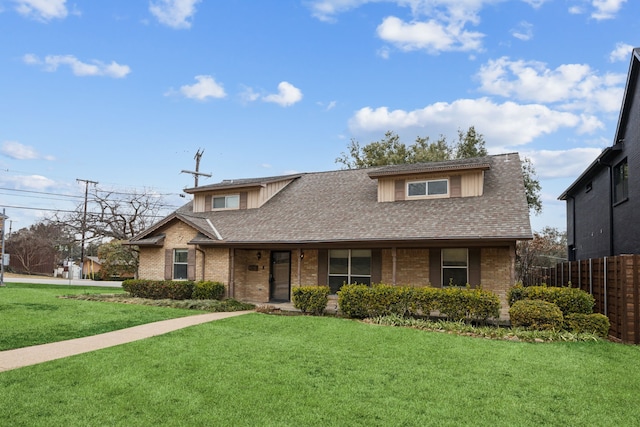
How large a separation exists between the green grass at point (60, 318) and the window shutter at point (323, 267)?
4756 mm

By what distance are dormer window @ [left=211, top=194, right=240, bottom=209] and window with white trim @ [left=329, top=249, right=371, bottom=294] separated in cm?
632

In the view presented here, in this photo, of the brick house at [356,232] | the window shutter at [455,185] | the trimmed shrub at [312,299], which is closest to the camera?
the trimmed shrub at [312,299]

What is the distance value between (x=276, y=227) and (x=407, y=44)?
8392 mm

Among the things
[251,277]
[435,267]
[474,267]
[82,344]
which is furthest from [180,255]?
[474,267]

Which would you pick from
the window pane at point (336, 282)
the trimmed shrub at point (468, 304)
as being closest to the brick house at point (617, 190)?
the trimmed shrub at point (468, 304)

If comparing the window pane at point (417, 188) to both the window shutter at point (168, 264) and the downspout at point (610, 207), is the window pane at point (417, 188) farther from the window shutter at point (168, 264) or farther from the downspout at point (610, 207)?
the window shutter at point (168, 264)

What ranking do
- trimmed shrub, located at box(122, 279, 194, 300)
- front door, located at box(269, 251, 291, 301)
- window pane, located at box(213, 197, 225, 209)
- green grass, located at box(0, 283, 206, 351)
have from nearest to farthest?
green grass, located at box(0, 283, 206, 351) → trimmed shrub, located at box(122, 279, 194, 300) → front door, located at box(269, 251, 291, 301) → window pane, located at box(213, 197, 225, 209)

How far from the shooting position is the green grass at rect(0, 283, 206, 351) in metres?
10.0

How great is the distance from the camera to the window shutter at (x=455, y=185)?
653 inches

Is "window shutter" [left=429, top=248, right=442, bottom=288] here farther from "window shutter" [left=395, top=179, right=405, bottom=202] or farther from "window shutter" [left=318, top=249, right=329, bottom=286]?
"window shutter" [left=318, top=249, right=329, bottom=286]

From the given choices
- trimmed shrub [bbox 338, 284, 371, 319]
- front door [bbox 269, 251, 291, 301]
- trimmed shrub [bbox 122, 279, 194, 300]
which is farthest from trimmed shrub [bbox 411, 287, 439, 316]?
trimmed shrub [bbox 122, 279, 194, 300]

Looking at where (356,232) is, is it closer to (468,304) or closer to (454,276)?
(454,276)

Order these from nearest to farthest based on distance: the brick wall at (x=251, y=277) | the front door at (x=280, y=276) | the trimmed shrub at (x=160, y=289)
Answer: the trimmed shrub at (x=160, y=289) → the front door at (x=280, y=276) → the brick wall at (x=251, y=277)

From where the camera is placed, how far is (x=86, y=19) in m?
15.2
